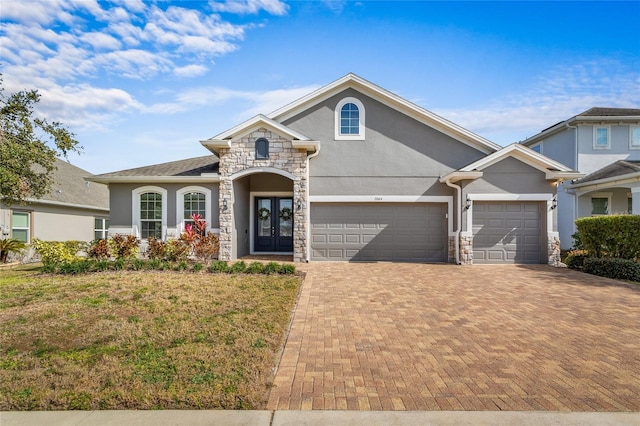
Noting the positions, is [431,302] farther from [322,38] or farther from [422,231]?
[322,38]

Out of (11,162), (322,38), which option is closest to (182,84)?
(322,38)

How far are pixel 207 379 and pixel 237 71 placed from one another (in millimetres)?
11015

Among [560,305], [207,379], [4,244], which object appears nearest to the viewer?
[207,379]

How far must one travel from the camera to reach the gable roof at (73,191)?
17339 mm

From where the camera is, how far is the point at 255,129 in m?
13.1

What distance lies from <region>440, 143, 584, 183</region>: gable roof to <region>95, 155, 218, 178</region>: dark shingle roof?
992cm

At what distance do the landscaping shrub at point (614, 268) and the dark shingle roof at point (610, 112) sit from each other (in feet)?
31.2

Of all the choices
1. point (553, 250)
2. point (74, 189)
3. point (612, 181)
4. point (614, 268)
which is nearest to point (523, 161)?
point (553, 250)

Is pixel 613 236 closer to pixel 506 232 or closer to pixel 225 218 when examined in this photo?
pixel 506 232

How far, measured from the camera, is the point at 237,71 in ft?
39.7

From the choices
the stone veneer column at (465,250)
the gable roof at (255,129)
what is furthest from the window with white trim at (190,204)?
the stone veneer column at (465,250)

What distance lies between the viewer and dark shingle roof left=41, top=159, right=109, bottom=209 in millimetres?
17742

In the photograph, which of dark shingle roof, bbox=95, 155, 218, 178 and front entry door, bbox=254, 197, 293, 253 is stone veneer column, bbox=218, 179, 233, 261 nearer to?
dark shingle roof, bbox=95, 155, 218, 178

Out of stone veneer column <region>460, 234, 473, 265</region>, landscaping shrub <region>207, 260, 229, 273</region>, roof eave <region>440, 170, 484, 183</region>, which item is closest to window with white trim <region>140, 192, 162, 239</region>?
landscaping shrub <region>207, 260, 229, 273</region>
